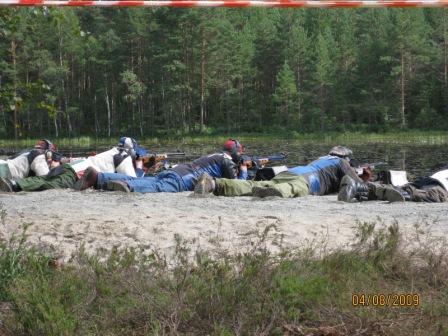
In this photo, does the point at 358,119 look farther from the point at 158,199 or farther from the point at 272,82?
the point at 158,199

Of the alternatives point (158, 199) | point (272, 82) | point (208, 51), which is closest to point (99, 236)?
point (158, 199)

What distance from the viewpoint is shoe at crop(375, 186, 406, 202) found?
30.2ft

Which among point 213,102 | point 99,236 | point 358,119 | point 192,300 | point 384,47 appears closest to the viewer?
point 192,300

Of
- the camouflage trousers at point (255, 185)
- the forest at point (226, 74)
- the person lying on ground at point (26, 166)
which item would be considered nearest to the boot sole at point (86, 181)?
the person lying on ground at point (26, 166)

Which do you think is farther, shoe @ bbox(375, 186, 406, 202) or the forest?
the forest

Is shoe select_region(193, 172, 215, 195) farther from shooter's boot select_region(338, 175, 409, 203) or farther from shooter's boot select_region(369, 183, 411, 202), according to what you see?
shooter's boot select_region(369, 183, 411, 202)

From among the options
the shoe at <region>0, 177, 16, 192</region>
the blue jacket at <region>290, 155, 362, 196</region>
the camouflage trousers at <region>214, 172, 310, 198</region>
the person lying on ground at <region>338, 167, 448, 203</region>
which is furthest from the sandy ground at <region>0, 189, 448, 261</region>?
the shoe at <region>0, 177, 16, 192</region>

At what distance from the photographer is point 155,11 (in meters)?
62.9

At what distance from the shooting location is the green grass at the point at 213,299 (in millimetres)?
3875

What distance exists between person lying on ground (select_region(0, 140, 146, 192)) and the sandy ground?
1745 millimetres

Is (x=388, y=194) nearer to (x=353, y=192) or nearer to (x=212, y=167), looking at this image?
(x=353, y=192)

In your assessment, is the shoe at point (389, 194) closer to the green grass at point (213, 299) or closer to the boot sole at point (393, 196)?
the boot sole at point (393, 196)

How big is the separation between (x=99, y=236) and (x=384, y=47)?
190ft
